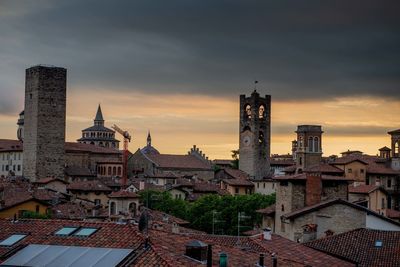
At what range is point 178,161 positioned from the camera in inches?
5098

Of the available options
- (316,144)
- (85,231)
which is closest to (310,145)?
(316,144)

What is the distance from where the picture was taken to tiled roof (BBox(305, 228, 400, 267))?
32531 millimetres

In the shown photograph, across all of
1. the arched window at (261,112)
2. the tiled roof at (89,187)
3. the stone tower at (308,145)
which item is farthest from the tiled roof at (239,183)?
the arched window at (261,112)

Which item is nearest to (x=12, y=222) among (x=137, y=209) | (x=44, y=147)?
(x=137, y=209)

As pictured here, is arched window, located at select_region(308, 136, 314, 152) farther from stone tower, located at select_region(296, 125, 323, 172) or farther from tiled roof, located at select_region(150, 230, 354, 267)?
tiled roof, located at select_region(150, 230, 354, 267)

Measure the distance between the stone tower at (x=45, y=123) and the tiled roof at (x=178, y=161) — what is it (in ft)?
56.8

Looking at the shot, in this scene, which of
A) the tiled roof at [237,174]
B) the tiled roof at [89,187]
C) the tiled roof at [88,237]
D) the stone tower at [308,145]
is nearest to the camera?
the tiled roof at [88,237]

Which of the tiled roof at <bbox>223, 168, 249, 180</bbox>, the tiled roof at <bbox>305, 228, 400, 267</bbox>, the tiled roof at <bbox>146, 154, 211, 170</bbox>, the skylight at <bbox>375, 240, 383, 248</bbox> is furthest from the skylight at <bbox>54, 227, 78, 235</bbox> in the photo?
the tiled roof at <bbox>146, 154, 211, 170</bbox>

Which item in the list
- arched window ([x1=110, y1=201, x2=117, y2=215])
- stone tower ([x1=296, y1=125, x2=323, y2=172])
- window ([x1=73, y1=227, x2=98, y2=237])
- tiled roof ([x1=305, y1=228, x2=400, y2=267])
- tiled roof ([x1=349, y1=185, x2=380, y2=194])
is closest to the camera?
window ([x1=73, y1=227, x2=98, y2=237])

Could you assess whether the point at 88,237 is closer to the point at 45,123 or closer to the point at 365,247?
the point at 365,247

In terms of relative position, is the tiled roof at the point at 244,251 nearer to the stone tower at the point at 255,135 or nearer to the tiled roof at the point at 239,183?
the tiled roof at the point at 239,183

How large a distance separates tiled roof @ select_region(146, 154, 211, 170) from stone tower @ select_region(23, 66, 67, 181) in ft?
56.8

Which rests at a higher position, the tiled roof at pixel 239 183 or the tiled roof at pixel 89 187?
the tiled roof at pixel 239 183

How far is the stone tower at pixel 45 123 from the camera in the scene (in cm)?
11400
